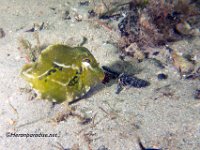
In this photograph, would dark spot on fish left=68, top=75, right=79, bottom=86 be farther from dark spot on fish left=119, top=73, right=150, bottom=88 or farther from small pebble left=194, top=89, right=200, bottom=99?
small pebble left=194, top=89, right=200, bottom=99

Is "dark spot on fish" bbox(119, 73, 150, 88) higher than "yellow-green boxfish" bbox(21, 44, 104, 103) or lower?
lower

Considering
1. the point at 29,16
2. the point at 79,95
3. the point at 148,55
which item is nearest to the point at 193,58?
the point at 148,55

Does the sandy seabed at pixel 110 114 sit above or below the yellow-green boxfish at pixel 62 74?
below

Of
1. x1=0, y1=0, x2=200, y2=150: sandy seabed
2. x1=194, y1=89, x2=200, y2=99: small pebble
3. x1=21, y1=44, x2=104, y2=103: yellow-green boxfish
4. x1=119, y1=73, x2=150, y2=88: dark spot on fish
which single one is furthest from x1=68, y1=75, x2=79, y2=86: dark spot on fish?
x1=194, y1=89, x2=200, y2=99: small pebble

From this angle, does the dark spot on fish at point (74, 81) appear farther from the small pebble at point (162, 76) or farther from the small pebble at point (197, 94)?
the small pebble at point (197, 94)

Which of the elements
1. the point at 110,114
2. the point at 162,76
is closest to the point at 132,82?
the point at 162,76

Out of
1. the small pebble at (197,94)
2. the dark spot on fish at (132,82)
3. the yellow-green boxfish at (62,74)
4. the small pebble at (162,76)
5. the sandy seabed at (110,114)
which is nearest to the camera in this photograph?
the sandy seabed at (110,114)

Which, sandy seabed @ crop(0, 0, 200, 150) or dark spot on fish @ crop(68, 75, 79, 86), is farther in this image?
dark spot on fish @ crop(68, 75, 79, 86)

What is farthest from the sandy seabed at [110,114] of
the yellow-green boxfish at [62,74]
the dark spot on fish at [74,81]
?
the dark spot on fish at [74,81]

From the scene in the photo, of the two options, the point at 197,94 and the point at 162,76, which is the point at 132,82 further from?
the point at 197,94

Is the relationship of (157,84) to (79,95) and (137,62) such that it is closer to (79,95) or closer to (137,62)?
(137,62)

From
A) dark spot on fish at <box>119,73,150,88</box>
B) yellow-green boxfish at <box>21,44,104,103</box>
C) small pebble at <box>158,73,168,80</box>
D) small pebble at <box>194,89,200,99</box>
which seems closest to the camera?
yellow-green boxfish at <box>21,44,104,103</box>
